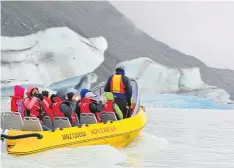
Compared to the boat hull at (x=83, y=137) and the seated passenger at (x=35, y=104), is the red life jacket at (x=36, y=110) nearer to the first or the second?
the seated passenger at (x=35, y=104)

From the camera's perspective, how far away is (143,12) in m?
23.7

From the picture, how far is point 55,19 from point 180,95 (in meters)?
6.76

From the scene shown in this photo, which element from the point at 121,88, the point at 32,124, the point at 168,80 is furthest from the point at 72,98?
the point at 168,80

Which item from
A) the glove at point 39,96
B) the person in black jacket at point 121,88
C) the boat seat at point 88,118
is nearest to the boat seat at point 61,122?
the glove at point 39,96

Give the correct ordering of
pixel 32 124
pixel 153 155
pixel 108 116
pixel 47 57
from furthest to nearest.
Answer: pixel 47 57, pixel 108 116, pixel 153 155, pixel 32 124

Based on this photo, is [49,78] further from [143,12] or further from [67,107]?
[67,107]

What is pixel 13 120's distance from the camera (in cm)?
487

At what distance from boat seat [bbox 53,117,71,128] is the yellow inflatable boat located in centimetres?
14

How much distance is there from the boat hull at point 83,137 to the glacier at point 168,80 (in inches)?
471

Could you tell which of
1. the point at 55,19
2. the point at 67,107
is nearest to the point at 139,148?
the point at 67,107

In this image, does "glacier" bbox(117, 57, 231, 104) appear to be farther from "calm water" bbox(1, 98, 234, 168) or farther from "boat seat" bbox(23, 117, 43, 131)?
"boat seat" bbox(23, 117, 43, 131)

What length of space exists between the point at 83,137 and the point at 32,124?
2.02ft

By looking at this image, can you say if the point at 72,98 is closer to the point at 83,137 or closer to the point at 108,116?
the point at 108,116

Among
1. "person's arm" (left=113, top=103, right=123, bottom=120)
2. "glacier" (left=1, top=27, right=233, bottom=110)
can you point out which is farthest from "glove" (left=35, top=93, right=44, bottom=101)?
"glacier" (left=1, top=27, right=233, bottom=110)
